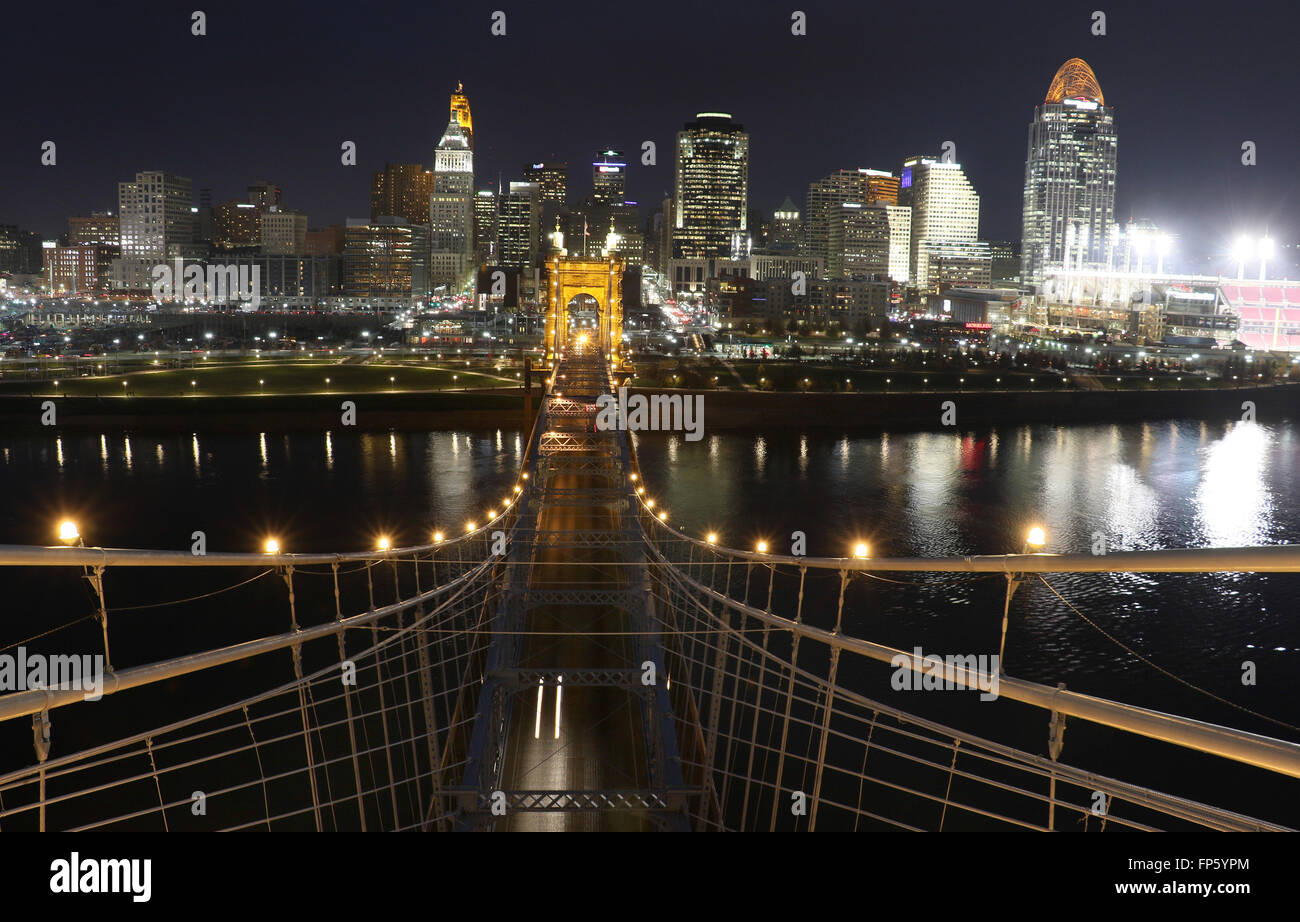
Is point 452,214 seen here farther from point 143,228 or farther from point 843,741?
point 843,741

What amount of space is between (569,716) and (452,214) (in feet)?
250

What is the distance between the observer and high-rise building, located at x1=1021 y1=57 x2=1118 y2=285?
77812 millimetres

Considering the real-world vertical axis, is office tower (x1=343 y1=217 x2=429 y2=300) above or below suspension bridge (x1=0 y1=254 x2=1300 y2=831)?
above

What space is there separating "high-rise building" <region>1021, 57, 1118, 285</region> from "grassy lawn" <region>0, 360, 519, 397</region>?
200 feet

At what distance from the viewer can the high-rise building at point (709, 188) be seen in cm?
7944

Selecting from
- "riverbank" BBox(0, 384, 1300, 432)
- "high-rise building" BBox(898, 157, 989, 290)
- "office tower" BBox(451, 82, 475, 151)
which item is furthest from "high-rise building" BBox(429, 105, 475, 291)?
"riverbank" BBox(0, 384, 1300, 432)

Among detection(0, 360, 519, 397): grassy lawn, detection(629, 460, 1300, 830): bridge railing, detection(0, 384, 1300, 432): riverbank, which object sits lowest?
detection(629, 460, 1300, 830): bridge railing

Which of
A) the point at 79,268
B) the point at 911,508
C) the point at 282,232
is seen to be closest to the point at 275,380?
the point at 911,508

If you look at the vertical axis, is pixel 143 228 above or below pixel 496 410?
above

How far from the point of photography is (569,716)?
16.6 feet

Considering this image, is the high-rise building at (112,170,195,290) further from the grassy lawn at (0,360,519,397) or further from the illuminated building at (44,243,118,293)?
the grassy lawn at (0,360,519,397)

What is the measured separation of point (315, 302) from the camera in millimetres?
64875
